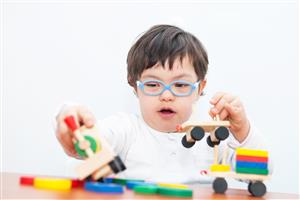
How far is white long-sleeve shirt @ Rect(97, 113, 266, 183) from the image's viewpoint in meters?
1.21

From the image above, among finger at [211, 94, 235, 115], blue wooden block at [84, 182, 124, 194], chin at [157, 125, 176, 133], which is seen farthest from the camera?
chin at [157, 125, 176, 133]

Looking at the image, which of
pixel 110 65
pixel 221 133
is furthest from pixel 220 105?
pixel 110 65

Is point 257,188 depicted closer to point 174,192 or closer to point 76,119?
point 174,192

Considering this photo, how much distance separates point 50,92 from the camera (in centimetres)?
150

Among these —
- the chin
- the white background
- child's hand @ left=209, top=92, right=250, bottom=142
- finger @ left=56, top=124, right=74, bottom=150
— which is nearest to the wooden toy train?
child's hand @ left=209, top=92, right=250, bottom=142

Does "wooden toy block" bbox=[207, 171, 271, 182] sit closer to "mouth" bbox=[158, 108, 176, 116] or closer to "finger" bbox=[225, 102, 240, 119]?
"finger" bbox=[225, 102, 240, 119]

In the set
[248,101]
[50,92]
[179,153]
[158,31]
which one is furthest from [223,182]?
[50,92]

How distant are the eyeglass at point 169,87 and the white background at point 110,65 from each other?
0.29 m

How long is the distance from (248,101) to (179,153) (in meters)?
0.37

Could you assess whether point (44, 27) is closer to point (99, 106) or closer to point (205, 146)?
point (99, 106)

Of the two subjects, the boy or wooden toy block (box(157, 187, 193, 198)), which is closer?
wooden toy block (box(157, 187, 193, 198))

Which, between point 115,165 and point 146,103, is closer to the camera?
point 115,165

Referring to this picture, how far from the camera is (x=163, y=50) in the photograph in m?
1.22

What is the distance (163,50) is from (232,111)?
26 cm
